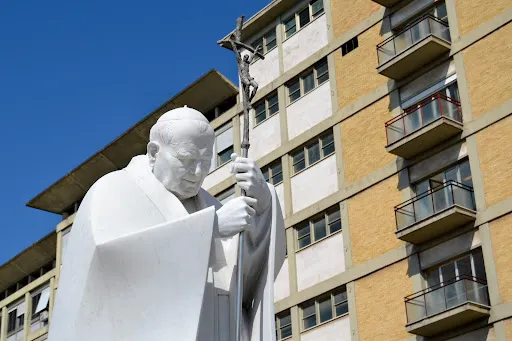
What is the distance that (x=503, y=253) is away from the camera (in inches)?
1316

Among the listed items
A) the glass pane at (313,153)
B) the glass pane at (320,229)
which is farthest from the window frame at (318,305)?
the glass pane at (313,153)

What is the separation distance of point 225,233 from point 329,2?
125ft

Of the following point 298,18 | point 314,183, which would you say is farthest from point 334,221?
point 298,18

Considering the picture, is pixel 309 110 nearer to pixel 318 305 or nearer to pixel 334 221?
pixel 334 221

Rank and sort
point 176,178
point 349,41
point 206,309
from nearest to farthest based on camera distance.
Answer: point 206,309 → point 176,178 → point 349,41

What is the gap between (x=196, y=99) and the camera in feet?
163

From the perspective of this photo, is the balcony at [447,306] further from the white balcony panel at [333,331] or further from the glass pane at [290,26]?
the glass pane at [290,26]

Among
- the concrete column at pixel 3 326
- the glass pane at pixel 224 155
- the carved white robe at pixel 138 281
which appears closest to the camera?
the carved white robe at pixel 138 281

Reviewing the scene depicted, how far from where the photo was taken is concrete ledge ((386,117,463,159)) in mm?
35969

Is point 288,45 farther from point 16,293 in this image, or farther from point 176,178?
point 176,178

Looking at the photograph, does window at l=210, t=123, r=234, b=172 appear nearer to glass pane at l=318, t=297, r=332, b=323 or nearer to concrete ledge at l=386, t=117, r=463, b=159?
glass pane at l=318, t=297, r=332, b=323

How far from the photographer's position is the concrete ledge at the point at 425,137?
1416 inches

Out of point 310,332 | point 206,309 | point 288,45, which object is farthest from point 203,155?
point 288,45

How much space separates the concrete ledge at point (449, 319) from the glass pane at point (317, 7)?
16.2 m
